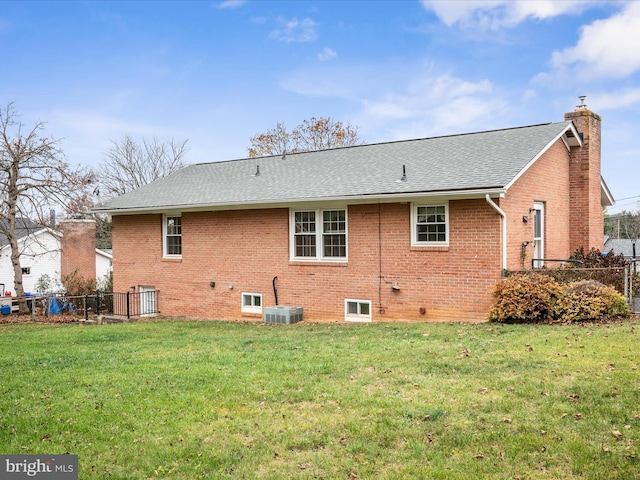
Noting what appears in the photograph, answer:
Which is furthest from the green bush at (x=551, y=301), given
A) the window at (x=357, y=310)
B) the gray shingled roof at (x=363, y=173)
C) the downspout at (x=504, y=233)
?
the window at (x=357, y=310)

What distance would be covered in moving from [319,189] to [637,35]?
9.87 meters

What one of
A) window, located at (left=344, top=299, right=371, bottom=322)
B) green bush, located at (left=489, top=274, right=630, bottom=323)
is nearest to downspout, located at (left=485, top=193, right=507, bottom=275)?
green bush, located at (left=489, top=274, right=630, bottom=323)

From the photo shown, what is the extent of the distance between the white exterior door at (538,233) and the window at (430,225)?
10.3 ft

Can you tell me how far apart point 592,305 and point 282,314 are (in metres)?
8.08

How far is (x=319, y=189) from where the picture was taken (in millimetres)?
15742

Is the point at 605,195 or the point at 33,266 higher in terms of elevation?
the point at 605,195

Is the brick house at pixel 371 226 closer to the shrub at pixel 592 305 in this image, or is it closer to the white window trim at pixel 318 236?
the white window trim at pixel 318 236

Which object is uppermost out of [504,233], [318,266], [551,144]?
[551,144]

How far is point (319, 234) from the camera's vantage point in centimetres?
1599

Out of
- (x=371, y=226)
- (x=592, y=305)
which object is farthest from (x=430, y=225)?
(x=592, y=305)

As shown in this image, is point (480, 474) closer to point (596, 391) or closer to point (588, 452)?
point (588, 452)

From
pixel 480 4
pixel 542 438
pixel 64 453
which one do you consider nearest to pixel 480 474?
pixel 542 438

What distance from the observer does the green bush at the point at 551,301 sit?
38.1 feet

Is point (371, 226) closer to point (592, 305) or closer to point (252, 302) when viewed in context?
point (252, 302)
